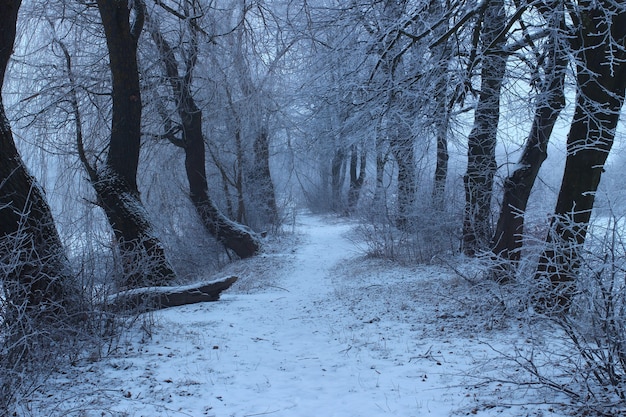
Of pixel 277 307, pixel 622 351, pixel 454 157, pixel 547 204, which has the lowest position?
pixel 277 307

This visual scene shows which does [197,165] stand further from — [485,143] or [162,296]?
[485,143]

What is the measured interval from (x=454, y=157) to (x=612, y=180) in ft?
10.5

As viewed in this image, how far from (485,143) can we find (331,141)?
375 cm

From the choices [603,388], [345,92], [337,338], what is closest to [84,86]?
[345,92]

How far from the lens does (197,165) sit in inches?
511

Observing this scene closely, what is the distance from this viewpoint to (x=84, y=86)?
989cm

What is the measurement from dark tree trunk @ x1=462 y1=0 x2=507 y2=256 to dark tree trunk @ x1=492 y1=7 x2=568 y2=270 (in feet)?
1.76

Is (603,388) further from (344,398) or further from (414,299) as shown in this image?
(414,299)

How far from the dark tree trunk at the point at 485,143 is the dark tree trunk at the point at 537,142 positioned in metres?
0.54

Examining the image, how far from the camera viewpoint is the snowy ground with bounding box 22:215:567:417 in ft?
11.9

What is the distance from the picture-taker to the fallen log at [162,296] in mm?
5387

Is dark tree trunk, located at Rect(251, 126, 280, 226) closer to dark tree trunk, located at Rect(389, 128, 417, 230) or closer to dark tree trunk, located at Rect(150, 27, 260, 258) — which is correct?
dark tree trunk, located at Rect(150, 27, 260, 258)

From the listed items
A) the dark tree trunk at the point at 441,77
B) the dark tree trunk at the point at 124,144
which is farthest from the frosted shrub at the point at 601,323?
the dark tree trunk at the point at 124,144

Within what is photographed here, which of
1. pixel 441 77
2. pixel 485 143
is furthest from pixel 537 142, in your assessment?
pixel 441 77
